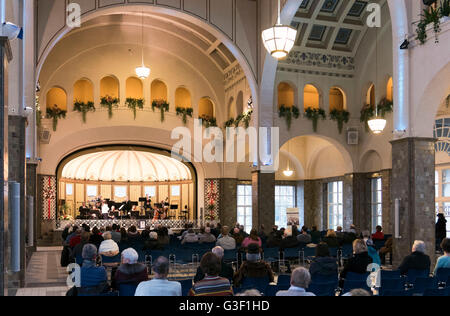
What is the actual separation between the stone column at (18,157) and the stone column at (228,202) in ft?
42.3

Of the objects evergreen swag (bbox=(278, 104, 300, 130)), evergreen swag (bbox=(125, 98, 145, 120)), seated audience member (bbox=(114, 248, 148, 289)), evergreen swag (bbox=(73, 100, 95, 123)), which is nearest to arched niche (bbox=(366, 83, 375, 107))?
evergreen swag (bbox=(278, 104, 300, 130))

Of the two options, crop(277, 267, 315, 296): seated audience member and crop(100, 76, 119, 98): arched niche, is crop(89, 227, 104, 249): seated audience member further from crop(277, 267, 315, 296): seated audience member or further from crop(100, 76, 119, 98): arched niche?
crop(100, 76, 119, 98): arched niche

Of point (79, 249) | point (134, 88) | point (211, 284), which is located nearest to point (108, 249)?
point (79, 249)

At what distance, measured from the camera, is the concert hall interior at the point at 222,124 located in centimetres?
1429

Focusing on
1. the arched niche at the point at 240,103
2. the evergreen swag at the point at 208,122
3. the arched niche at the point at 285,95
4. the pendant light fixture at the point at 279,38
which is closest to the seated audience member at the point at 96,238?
the pendant light fixture at the point at 279,38

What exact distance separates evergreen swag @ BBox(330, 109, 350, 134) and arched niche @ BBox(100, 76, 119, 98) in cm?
925

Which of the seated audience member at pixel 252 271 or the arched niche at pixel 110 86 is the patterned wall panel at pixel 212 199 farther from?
the seated audience member at pixel 252 271

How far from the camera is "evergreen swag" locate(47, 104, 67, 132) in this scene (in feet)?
69.5

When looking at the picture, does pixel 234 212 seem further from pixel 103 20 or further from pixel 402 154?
pixel 402 154

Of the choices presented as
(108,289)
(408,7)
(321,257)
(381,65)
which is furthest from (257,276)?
(381,65)

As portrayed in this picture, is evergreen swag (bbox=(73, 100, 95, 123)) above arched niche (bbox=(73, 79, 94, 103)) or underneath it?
underneath

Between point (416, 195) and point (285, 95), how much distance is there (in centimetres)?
1220

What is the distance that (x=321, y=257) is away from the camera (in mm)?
7742

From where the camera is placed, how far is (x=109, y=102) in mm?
22000
